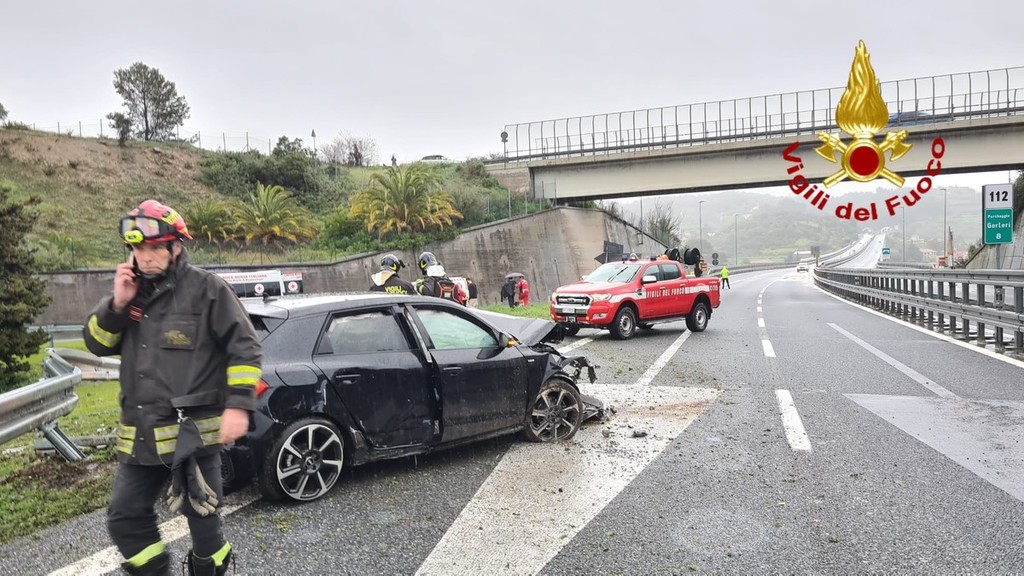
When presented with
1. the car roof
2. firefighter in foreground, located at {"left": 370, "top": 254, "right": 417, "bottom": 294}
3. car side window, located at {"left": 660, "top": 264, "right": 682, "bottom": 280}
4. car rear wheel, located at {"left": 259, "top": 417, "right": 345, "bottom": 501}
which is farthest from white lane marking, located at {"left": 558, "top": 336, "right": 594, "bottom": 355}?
car rear wheel, located at {"left": 259, "top": 417, "right": 345, "bottom": 501}

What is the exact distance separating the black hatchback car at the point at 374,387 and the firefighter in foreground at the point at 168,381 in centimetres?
132

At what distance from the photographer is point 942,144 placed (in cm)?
3195

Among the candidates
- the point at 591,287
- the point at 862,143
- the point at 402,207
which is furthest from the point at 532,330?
the point at 862,143

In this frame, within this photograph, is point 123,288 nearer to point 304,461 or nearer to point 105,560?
point 105,560

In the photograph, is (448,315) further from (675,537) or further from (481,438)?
(675,537)

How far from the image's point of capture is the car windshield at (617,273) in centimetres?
1499

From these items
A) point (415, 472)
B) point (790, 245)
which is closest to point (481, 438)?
point (415, 472)

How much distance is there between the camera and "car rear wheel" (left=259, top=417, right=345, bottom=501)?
4.43m

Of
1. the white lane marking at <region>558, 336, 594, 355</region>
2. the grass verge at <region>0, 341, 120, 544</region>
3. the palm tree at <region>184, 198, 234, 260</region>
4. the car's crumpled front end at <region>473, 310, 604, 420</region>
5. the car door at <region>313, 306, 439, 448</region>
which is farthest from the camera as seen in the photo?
the palm tree at <region>184, 198, 234, 260</region>

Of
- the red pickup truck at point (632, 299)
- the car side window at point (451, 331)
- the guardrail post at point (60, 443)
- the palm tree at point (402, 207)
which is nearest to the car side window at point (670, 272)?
the red pickup truck at point (632, 299)

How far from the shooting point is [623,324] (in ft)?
47.4

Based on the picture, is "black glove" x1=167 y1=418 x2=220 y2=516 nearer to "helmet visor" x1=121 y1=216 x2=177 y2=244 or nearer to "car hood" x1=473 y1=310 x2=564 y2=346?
"helmet visor" x1=121 y1=216 x2=177 y2=244

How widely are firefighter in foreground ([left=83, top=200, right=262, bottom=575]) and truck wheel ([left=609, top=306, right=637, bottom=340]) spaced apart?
11.7 metres

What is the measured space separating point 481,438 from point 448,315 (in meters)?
1.05
